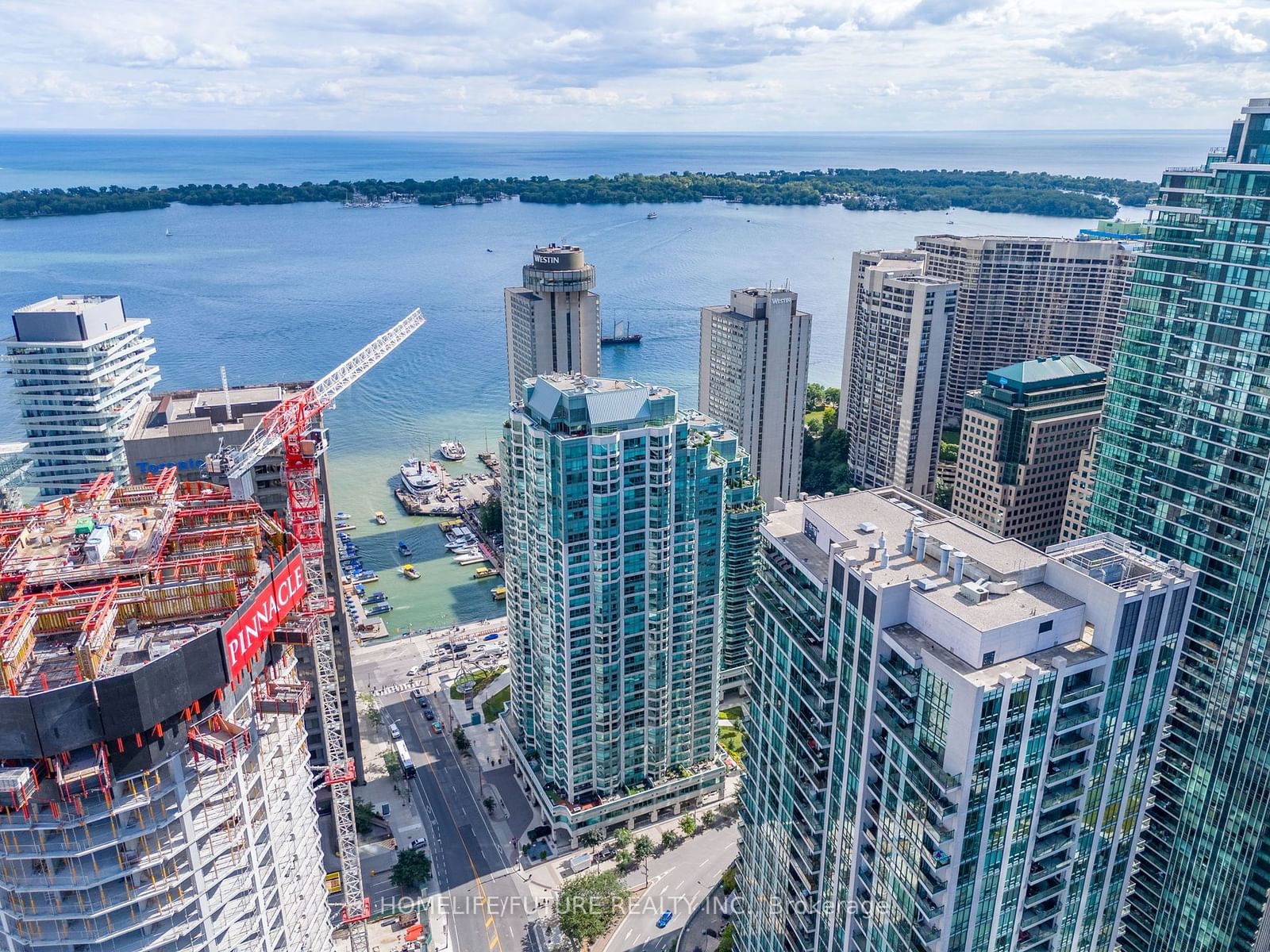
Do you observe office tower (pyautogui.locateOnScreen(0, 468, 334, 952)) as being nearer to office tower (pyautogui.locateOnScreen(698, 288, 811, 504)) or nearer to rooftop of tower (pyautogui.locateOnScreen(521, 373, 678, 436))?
rooftop of tower (pyautogui.locateOnScreen(521, 373, 678, 436))

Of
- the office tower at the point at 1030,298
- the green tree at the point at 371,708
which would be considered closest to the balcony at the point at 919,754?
the green tree at the point at 371,708

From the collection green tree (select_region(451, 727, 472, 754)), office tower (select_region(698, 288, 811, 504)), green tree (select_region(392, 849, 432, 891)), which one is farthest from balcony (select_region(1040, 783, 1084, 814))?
office tower (select_region(698, 288, 811, 504))

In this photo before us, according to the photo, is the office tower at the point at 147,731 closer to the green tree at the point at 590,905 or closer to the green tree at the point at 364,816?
the green tree at the point at 590,905

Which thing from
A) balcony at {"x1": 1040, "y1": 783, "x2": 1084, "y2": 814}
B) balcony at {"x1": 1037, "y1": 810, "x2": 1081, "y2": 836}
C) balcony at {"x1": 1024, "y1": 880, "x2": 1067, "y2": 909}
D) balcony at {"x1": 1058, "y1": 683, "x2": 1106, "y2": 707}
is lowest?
balcony at {"x1": 1024, "y1": 880, "x2": 1067, "y2": 909}

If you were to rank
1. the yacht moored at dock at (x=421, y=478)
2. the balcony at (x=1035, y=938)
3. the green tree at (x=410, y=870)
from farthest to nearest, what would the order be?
1. the yacht moored at dock at (x=421, y=478)
2. the green tree at (x=410, y=870)
3. the balcony at (x=1035, y=938)

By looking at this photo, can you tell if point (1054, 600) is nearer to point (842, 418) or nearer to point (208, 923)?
point (208, 923)

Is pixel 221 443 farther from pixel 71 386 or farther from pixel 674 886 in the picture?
pixel 674 886
